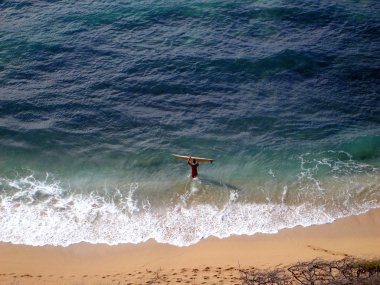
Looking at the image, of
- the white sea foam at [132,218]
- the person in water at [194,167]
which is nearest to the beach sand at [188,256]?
the white sea foam at [132,218]

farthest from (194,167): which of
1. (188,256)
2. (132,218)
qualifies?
(188,256)

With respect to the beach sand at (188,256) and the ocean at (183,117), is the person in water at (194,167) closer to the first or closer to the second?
the ocean at (183,117)

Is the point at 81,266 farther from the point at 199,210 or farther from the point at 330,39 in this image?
the point at 330,39

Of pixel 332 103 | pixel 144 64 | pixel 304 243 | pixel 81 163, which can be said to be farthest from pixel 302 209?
pixel 144 64

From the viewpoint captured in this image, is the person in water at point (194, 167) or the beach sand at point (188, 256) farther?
the person in water at point (194, 167)

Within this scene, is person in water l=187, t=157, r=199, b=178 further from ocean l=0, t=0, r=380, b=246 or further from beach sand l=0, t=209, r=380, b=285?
beach sand l=0, t=209, r=380, b=285
